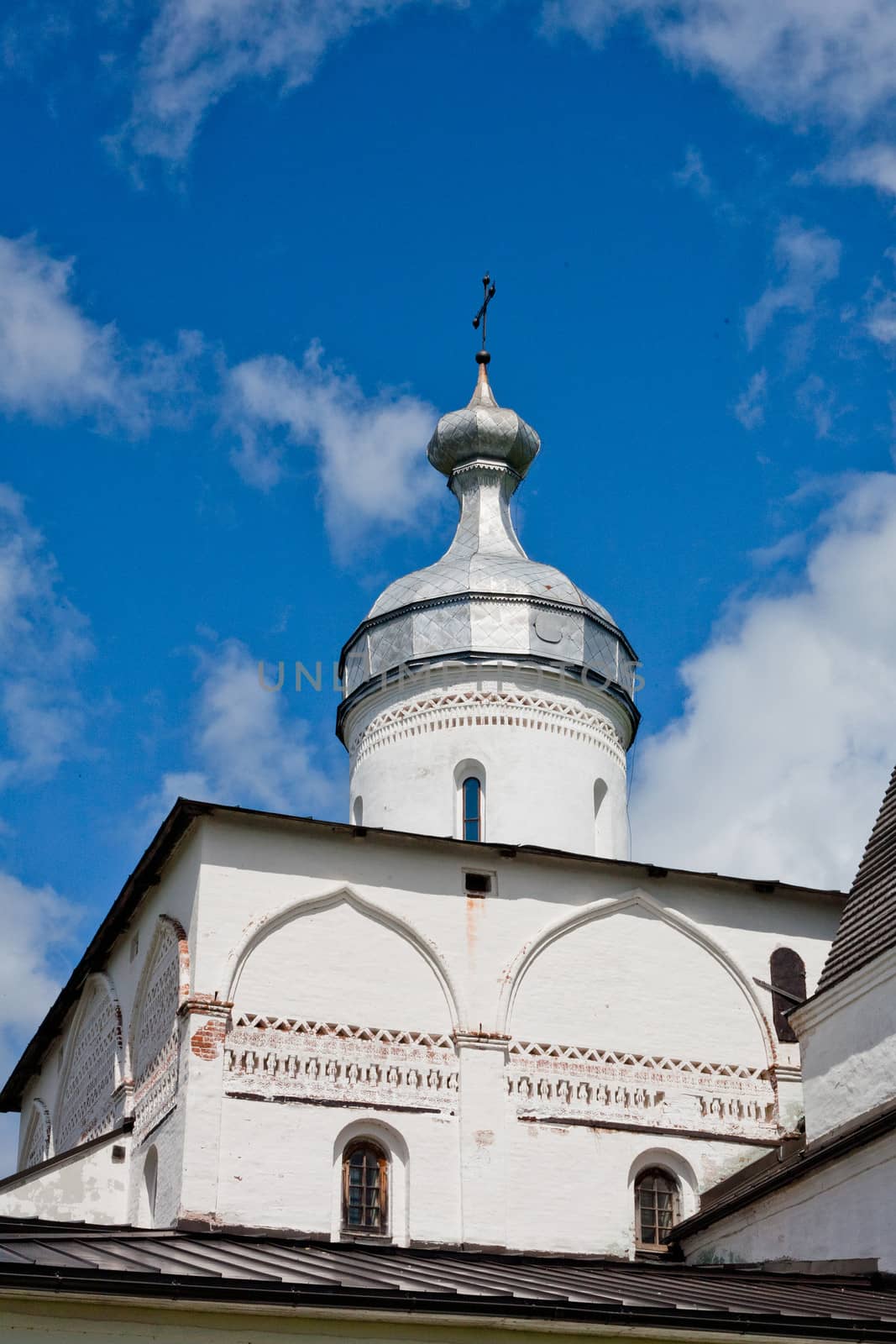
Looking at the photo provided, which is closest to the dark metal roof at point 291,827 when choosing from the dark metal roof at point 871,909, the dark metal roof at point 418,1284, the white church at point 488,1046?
the white church at point 488,1046

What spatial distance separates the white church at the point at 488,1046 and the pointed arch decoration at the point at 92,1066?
9 cm

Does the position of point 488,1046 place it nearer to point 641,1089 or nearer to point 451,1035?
point 451,1035

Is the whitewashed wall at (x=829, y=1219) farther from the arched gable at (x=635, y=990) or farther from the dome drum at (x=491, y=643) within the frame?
the dome drum at (x=491, y=643)

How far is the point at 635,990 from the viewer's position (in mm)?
15203

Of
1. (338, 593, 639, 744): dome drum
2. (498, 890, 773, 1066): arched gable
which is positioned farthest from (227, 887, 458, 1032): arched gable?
(338, 593, 639, 744): dome drum

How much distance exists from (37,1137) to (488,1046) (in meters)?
8.24

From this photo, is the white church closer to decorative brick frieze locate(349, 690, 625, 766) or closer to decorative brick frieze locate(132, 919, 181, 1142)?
decorative brick frieze locate(132, 919, 181, 1142)

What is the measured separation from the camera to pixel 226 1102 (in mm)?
13328

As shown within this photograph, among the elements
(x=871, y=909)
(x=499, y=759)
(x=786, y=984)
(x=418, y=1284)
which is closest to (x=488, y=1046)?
Result: (x=786, y=984)

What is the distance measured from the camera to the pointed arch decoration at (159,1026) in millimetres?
13898

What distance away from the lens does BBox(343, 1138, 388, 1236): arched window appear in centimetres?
1345

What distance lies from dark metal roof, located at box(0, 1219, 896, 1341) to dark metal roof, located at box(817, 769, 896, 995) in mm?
2751

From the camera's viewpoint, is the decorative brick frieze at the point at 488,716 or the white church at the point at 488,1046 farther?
the decorative brick frieze at the point at 488,716

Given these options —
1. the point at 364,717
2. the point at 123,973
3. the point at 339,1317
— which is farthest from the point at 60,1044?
the point at 339,1317
